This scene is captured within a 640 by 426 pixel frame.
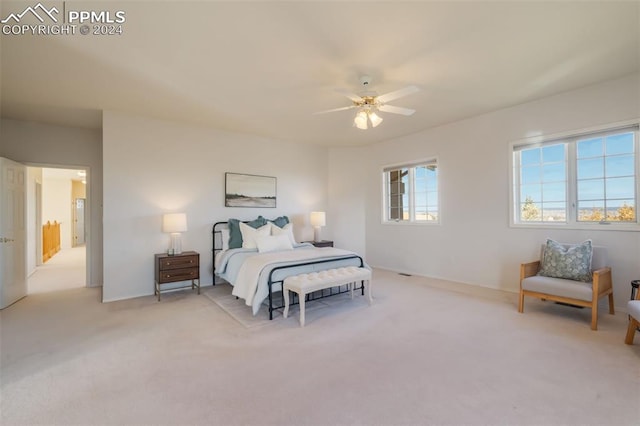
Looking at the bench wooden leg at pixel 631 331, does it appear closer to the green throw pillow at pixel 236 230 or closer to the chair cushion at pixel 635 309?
the chair cushion at pixel 635 309

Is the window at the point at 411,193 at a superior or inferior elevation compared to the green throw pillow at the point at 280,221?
superior

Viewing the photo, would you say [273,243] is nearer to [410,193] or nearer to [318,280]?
[318,280]

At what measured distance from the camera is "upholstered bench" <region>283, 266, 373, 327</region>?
3283 mm

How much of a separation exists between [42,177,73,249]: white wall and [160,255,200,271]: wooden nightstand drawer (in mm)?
8830

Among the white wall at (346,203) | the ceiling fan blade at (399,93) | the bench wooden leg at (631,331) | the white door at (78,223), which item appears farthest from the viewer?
the white door at (78,223)

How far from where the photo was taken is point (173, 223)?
14.7 feet

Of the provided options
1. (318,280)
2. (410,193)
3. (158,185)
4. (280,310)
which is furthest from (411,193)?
(158,185)

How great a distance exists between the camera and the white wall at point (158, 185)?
4.39m

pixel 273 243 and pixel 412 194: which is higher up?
pixel 412 194

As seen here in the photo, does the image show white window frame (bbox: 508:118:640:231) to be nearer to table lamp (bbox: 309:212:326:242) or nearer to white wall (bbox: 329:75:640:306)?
white wall (bbox: 329:75:640:306)

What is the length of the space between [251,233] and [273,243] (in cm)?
44

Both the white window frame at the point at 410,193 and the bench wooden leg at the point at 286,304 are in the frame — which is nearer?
the bench wooden leg at the point at 286,304

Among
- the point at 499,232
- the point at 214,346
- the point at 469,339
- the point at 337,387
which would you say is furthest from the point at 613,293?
the point at 214,346

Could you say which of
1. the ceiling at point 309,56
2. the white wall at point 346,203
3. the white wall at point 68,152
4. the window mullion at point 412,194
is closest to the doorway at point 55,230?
the white wall at point 68,152
